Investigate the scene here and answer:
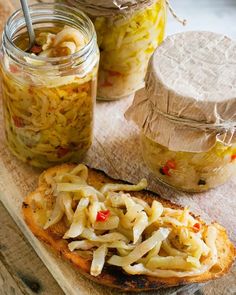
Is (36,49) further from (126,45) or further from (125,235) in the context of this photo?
(125,235)

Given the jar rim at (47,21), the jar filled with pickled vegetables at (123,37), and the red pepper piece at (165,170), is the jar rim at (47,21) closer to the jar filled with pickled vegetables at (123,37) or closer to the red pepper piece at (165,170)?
the jar filled with pickled vegetables at (123,37)

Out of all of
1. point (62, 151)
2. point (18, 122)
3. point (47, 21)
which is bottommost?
point (62, 151)

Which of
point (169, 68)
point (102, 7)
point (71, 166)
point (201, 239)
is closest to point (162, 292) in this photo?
point (201, 239)

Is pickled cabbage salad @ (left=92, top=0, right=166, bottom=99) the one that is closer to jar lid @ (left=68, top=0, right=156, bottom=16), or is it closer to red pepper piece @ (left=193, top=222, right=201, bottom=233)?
jar lid @ (left=68, top=0, right=156, bottom=16)

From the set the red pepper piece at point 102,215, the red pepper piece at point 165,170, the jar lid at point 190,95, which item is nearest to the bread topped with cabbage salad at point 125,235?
the red pepper piece at point 102,215

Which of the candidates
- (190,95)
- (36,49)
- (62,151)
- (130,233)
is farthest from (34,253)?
(190,95)

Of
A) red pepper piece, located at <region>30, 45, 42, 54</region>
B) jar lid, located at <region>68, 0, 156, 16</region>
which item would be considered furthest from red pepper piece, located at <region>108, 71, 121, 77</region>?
red pepper piece, located at <region>30, 45, 42, 54</region>
